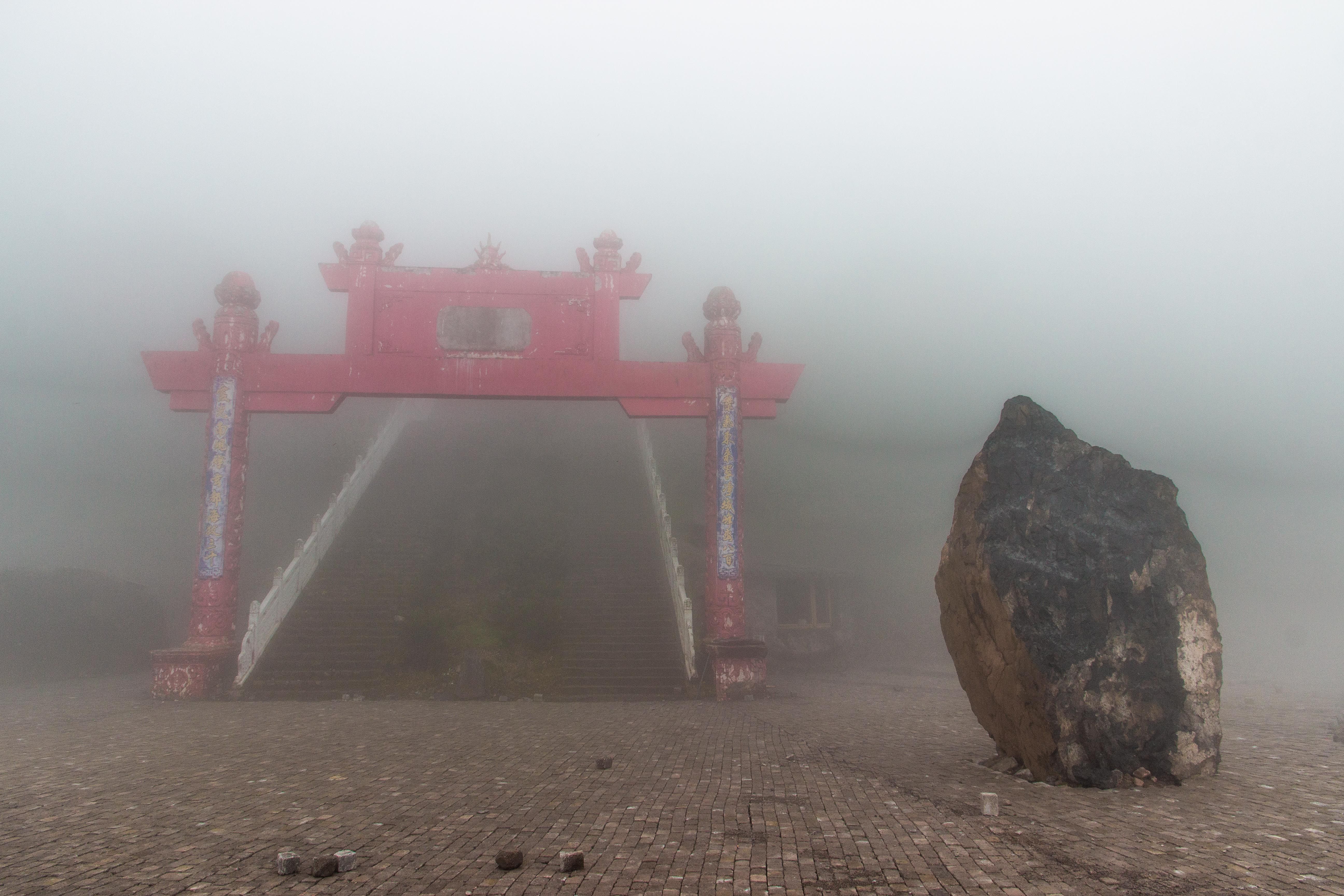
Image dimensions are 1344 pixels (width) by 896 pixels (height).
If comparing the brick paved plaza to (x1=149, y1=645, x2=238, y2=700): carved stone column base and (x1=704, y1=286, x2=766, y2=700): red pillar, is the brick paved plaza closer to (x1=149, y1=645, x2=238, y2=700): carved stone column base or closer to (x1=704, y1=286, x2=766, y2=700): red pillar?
(x1=149, y1=645, x2=238, y2=700): carved stone column base

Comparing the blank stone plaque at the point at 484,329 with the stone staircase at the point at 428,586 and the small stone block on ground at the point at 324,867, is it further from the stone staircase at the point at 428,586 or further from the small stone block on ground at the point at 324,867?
the small stone block on ground at the point at 324,867

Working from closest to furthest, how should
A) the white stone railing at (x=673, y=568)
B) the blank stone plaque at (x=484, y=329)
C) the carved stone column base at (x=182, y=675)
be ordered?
the carved stone column base at (x=182, y=675) < the white stone railing at (x=673, y=568) < the blank stone plaque at (x=484, y=329)

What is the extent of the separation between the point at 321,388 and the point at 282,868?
11.4 meters

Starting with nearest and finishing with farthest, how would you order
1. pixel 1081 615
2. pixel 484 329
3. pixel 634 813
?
pixel 634 813
pixel 1081 615
pixel 484 329

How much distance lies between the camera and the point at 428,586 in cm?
1673

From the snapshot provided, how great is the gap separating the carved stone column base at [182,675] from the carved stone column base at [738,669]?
26.2 feet

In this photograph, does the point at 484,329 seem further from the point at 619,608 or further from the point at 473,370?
the point at 619,608

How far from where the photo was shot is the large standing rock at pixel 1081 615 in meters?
6.55

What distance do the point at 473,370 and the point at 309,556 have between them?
5295 mm

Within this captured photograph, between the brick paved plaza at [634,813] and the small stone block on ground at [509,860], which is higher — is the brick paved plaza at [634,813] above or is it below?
below

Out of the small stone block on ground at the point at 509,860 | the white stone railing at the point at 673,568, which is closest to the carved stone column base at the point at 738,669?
the white stone railing at the point at 673,568

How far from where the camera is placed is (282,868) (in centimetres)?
431

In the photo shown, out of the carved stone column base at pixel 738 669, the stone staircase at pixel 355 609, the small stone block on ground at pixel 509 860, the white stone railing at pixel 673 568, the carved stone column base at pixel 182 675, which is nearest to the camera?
the small stone block on ground at pixel 509 860

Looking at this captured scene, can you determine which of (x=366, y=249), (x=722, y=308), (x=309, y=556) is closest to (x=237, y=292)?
(x=366, y=249)
